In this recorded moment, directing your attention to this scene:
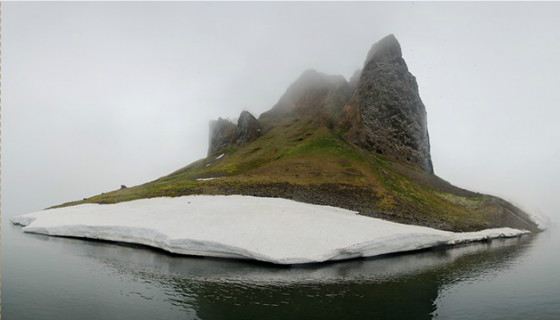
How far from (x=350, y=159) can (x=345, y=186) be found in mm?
15134

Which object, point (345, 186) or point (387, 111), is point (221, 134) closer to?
point (387, 111)

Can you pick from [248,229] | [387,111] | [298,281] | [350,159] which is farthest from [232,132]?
[298,281]

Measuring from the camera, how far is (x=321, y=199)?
75875 mm

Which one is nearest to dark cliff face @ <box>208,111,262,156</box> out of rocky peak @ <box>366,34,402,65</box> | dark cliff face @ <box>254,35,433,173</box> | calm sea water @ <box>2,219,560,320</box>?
dark cliff face @ <box>254,35,433,173</box>

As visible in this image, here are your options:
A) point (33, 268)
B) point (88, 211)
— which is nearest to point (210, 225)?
point (33, 268)

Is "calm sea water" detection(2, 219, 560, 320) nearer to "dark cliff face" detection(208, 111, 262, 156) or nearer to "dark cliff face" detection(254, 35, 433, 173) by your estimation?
"dark cliff face" detection(254, 35, 433, 173)

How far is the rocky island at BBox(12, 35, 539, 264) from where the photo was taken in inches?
2141

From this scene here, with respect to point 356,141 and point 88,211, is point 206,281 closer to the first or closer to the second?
point 88,211

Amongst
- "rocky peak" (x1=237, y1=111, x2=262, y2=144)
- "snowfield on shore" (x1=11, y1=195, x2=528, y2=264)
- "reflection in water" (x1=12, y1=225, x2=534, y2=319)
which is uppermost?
"rocky peak" (x1=237, y1=111, x2=262, y2=144)

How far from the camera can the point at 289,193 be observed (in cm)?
7700

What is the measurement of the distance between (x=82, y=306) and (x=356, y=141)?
93873 millimetres

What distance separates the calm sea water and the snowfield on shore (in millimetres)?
2002

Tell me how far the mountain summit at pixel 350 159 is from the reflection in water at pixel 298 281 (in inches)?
837

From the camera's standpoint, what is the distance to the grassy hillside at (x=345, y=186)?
247ft
